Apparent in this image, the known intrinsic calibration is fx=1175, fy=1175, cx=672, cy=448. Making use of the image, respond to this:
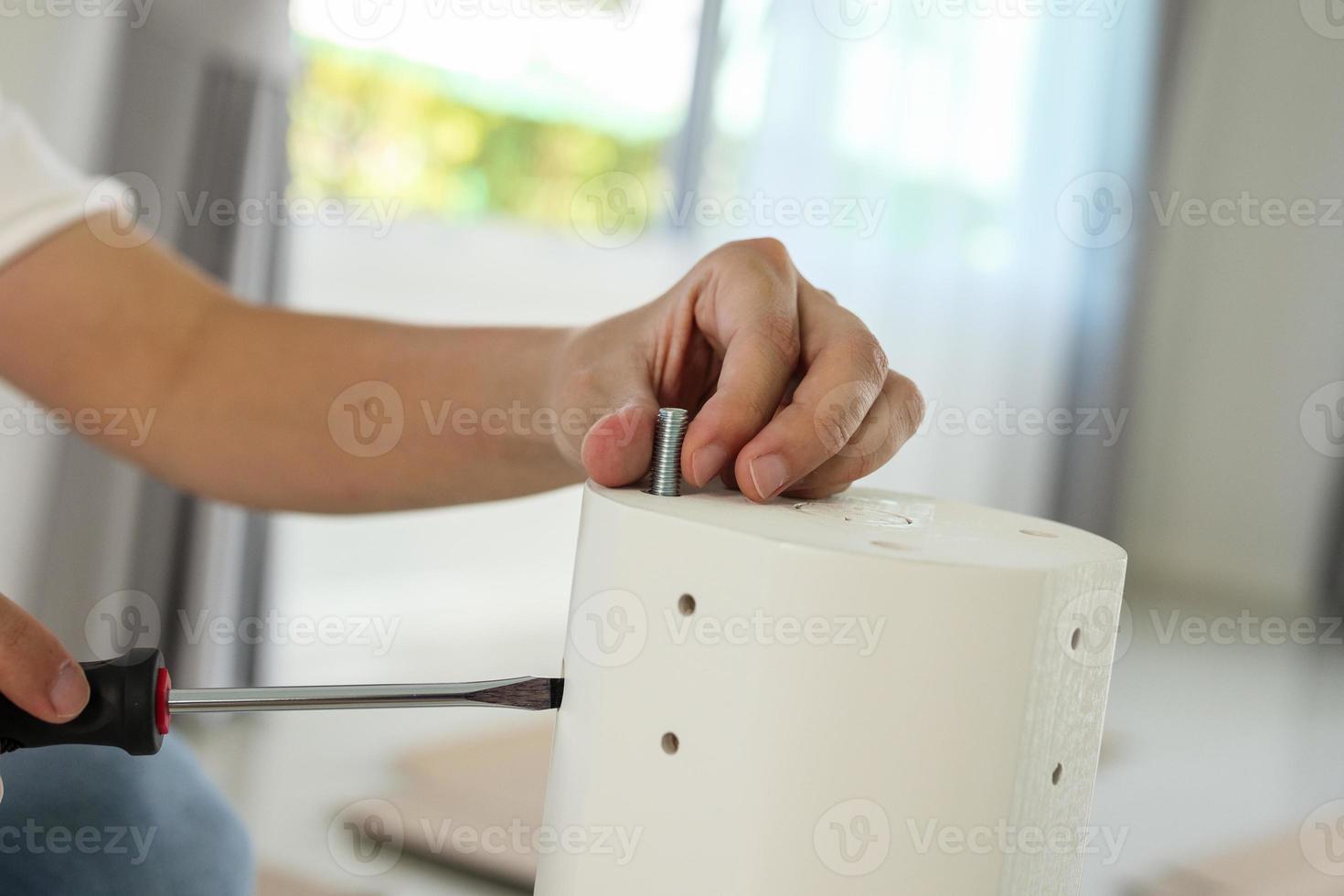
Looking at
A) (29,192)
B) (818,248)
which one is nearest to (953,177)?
(818,248)

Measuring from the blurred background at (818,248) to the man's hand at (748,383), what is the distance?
3.64 feet

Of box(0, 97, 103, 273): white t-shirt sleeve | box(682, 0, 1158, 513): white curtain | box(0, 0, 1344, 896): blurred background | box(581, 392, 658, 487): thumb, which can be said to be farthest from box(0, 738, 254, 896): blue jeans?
box(682, 0, 1158, 513): white curtain

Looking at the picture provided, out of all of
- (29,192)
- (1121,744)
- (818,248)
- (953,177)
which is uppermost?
(953,177)

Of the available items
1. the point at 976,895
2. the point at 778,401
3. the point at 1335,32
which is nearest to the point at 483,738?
the point at 778,401

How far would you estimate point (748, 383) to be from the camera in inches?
24.7

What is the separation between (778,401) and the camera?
658mm

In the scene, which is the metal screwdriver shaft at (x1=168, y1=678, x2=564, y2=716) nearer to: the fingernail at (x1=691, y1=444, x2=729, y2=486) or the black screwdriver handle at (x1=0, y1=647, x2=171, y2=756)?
the black screwdriver handle at (x1=0, y1=647, x2=171, y2=756)

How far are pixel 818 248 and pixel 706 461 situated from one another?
2.67 meters

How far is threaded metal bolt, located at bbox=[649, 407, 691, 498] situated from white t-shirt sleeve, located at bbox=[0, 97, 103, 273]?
69cm

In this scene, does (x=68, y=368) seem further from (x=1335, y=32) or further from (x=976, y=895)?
(x=1335, y=32)

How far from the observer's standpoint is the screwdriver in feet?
1.69

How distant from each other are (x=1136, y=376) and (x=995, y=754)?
3247 millimetres

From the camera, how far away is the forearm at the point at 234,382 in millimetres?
969

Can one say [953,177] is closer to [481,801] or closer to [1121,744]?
[1121,744]
